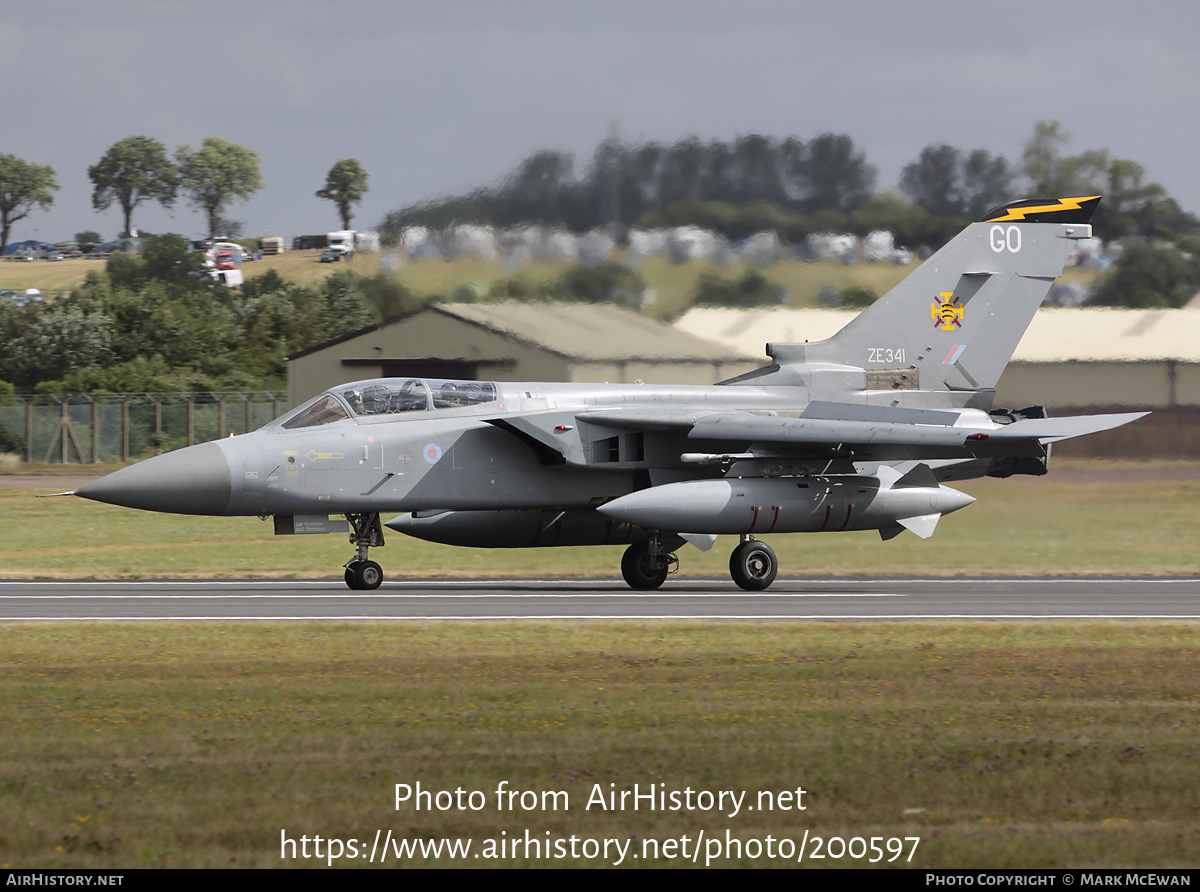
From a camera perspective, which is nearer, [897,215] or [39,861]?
[39,861]

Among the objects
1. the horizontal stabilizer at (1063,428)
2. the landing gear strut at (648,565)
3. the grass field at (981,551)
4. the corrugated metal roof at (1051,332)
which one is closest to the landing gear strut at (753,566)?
the landing gear strut at (648,565)

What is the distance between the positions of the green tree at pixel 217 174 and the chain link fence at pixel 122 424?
6857cm

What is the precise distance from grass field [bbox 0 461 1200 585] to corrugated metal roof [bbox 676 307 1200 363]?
6.33 ft

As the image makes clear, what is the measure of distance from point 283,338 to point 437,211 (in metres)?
33.0

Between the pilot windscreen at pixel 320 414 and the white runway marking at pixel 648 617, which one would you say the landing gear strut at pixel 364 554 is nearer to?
the pilot windscreen at pixel 320 414

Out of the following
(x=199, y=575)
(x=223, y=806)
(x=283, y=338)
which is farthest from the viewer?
(x=283, y=338)

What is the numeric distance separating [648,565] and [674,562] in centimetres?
59

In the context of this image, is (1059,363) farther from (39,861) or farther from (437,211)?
(39,861)

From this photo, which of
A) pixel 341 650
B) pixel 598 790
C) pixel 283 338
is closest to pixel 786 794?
pixel 598 790

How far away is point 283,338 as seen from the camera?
187 ft

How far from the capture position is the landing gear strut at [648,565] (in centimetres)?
2097

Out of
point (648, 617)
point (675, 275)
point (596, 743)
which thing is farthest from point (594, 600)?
point (596, 743)

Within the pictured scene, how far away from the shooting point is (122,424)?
4703cm

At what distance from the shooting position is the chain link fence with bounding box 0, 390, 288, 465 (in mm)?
45906
